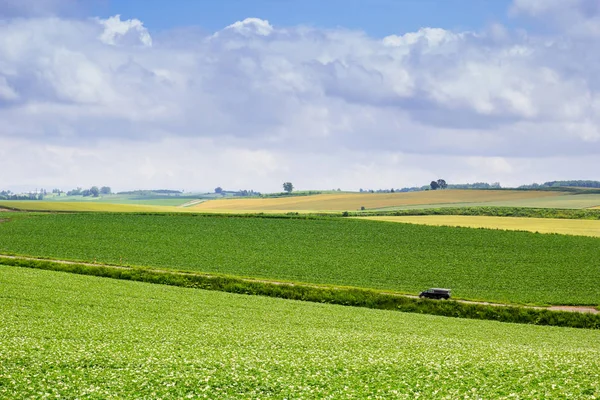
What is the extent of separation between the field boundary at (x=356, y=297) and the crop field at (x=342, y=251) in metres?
6.41

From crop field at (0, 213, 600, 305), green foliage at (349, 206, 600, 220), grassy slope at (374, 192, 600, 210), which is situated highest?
grassy slope at (374, 192, 600, 210)

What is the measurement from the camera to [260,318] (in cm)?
3900

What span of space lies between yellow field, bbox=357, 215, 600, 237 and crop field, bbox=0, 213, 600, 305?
1076 centimetres

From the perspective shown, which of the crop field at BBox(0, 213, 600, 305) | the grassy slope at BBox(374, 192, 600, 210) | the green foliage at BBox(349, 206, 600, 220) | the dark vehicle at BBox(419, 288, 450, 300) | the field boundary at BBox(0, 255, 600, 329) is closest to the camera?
the field boundary at BBox(0, 255, 600, 329)

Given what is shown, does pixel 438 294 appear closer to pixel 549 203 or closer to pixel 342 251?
pixel 342 251

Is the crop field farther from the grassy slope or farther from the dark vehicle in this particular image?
the grassy slope

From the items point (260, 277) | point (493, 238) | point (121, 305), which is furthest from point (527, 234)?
point (121, 305)

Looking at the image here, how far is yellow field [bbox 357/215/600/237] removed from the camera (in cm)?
10061

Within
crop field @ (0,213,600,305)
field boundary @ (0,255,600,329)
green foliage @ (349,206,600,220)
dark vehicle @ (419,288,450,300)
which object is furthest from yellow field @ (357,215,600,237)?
field boundary @ (0,255,600,329)

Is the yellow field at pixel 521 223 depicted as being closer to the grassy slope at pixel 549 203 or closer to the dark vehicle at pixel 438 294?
the grassy slope at pixel 549 203

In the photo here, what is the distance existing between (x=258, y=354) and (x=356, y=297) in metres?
29.1

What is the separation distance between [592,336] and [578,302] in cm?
1512

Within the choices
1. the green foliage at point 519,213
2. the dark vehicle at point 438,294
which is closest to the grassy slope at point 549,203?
the green foliage at point 519,213

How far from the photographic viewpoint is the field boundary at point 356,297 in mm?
48625
